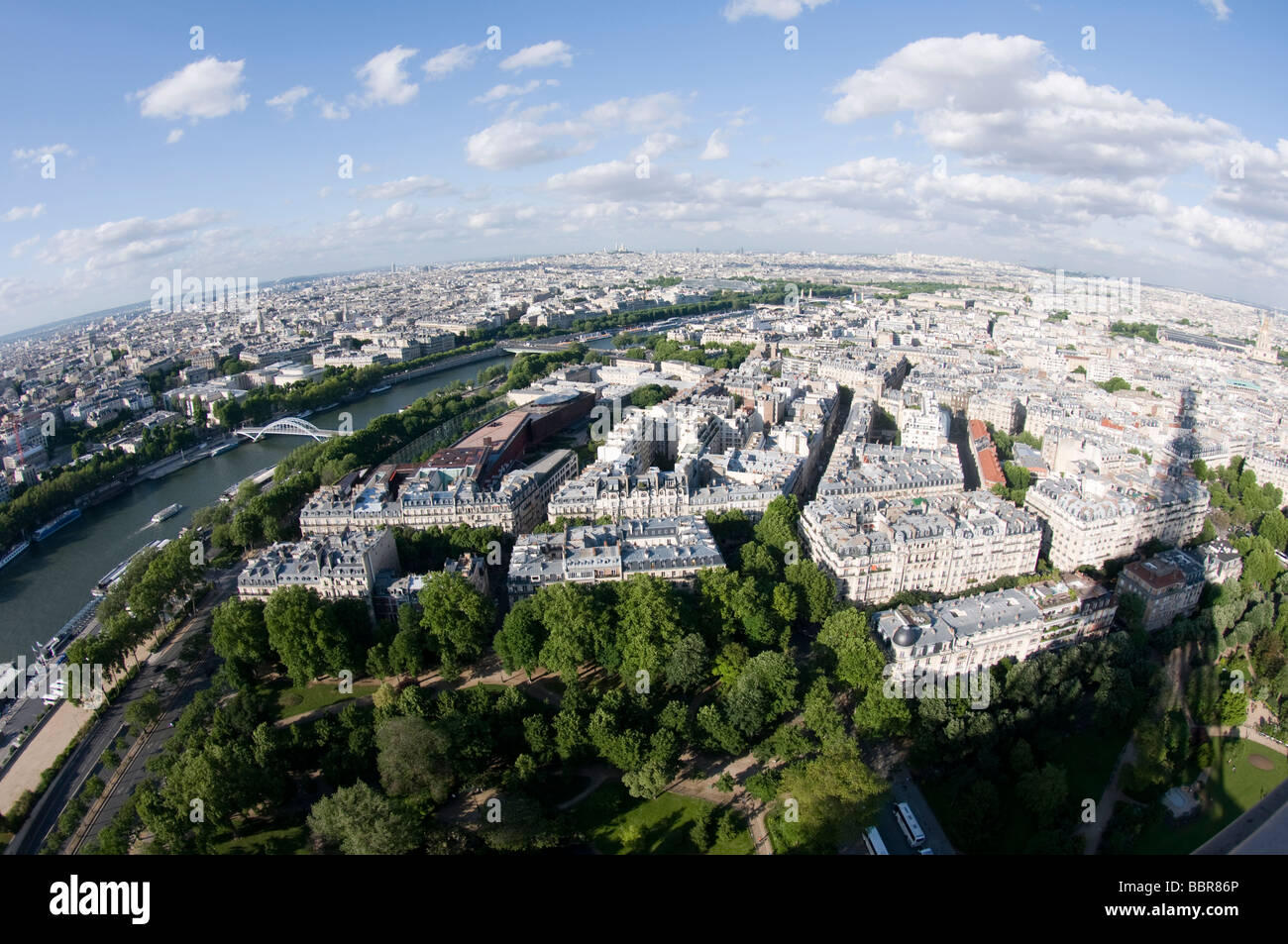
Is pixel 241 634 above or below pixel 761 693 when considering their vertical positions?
above

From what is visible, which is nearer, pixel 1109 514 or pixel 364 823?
pixel 364 823

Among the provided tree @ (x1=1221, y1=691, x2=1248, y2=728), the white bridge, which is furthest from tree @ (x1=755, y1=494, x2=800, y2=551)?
the white bridge

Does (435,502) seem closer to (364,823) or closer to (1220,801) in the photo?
(364,823)

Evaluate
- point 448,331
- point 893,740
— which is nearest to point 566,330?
point 448,331

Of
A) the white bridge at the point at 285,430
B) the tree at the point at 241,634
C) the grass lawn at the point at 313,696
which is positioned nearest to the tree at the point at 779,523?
the grass lawn at the point at 313,696

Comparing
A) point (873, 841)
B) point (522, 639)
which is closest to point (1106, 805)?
point (873, 841)
